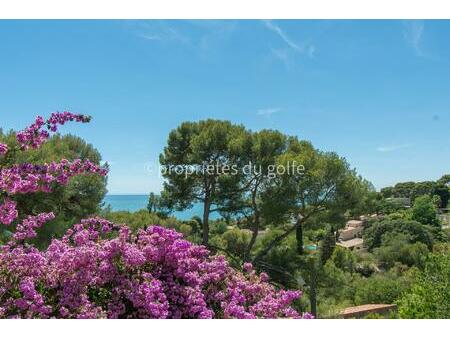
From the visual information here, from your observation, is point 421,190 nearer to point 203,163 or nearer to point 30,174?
point 203,163

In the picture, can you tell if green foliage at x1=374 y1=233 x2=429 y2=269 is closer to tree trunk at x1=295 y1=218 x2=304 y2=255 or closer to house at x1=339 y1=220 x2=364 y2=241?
tree trunk at x1=295 y1=218 x2=304 y2=255

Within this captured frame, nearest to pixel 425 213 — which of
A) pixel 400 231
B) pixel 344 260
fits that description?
pixel 400 231

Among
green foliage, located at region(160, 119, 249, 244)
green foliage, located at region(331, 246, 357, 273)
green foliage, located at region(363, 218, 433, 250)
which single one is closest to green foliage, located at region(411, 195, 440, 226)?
green foliage, located at region(363, 218, 433, 250)

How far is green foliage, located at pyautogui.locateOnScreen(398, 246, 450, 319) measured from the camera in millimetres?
7102

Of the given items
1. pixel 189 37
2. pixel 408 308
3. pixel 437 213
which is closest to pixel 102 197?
pixel 189 37

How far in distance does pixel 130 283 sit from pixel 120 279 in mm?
97

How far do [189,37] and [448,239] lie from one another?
1121 inches

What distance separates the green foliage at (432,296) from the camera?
7102mm

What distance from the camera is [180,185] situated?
45.8ft

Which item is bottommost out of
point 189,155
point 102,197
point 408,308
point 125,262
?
point 408,308

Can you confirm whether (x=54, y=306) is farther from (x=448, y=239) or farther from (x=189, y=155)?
(x=448, y=239)

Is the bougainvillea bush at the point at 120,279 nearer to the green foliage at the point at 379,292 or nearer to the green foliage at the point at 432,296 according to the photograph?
the green foliage at the point at 432,296
